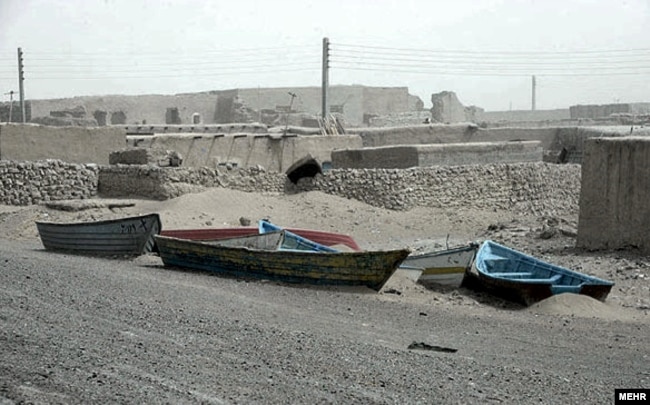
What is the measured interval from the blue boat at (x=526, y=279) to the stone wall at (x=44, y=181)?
10.5m

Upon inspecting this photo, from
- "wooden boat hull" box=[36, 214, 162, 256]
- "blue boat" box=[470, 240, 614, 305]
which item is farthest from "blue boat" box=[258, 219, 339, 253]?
"blue boat" box=[470, 240, 614, 305]

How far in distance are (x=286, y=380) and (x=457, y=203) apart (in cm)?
1635

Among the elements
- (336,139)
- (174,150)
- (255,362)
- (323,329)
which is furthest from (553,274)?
(336,139)

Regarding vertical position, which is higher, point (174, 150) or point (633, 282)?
point (174, 150)

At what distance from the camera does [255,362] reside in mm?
7523

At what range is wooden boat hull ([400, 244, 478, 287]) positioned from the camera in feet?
45.1

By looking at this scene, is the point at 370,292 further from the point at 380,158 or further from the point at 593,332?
the point at 380,158

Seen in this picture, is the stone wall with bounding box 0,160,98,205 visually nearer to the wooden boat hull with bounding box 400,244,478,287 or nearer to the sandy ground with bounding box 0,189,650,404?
the sandy ground with bounding box 0,189,650,404

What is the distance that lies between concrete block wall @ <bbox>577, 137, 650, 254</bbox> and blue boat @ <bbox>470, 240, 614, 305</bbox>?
6.92 ft

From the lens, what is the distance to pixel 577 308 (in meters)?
12.2

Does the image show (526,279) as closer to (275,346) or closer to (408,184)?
(275,346)

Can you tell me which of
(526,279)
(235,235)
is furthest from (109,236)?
(526,279)

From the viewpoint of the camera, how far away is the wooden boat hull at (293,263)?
12.9 meters

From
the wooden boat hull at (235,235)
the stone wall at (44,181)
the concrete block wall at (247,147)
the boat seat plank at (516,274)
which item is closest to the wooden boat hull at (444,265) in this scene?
the boat seat plank at (516,274)
